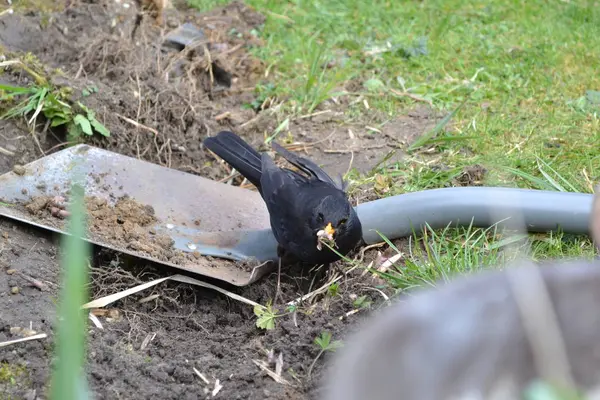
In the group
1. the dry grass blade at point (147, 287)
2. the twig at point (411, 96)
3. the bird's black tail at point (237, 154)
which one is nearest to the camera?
the dry grass blade at point (147, 287)

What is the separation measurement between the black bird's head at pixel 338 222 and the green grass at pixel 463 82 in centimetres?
28

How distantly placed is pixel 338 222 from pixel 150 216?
0.98m

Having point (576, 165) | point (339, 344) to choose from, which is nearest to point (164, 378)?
point (339, 344)

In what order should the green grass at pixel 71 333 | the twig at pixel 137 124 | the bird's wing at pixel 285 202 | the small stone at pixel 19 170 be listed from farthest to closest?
1. the twig at pixel 137 124
2. the small stone at pixel 19 170
3. the bird's wing at pixel 285 202
4. the green grass at pixel 71 333

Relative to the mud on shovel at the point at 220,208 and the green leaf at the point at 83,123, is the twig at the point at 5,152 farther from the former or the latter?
the green leaf at the point at 83,123

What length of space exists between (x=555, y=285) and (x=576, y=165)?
2.82m

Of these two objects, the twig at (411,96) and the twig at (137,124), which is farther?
the twig at (411,96)

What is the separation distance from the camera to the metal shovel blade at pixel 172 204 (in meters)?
3.23

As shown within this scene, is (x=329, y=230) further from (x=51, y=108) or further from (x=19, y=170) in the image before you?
(x=51, y=108)

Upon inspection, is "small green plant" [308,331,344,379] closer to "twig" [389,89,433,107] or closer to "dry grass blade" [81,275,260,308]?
"dry grass blade" [81,275,260,308]

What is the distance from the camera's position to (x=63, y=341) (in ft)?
3.05

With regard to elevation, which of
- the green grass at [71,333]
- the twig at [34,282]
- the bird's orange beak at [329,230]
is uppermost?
the green grass at [71,333]

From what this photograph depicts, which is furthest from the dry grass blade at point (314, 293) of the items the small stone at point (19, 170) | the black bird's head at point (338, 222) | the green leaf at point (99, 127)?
the green leaf at point (99, 127)

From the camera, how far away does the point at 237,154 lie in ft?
12.1
